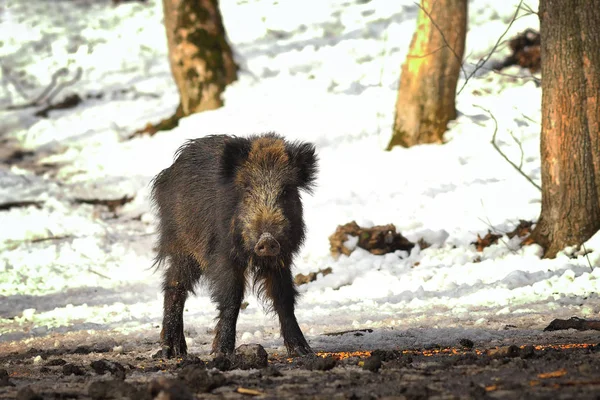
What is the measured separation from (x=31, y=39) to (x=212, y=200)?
62.7 feet

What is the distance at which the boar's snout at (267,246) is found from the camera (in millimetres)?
5934

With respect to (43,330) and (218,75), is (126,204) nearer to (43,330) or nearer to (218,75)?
(218,75)

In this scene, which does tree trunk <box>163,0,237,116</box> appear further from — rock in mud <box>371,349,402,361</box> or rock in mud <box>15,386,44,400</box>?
rock in mud <box>15,386,44,400</box>

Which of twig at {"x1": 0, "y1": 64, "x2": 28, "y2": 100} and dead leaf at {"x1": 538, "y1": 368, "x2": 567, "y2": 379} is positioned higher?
twig at {"x1": 0, "y1": 64, "x2": 28, "y2": 100}

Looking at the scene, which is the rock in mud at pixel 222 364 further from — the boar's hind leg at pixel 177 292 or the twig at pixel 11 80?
the twig at pixel 11 80

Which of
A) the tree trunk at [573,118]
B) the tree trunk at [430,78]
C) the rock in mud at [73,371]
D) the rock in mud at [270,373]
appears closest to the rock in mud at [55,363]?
the rock in mud at [73,371]

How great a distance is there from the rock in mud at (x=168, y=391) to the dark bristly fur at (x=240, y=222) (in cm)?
208

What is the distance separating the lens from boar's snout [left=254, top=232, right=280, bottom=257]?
5.93 meters

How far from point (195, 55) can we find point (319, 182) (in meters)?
4.89

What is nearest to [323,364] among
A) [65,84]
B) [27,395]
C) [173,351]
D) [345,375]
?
[345,375]

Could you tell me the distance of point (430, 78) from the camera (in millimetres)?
13602

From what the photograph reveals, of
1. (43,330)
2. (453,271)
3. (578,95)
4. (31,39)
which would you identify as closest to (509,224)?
(453,271)

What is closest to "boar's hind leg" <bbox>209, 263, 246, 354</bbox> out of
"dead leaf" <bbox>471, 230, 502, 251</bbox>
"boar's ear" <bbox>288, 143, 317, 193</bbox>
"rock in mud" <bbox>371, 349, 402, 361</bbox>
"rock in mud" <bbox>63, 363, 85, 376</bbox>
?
"boar's ear" <bbox>288, 143, 317, 193</bbox>

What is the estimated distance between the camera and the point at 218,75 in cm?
1669
